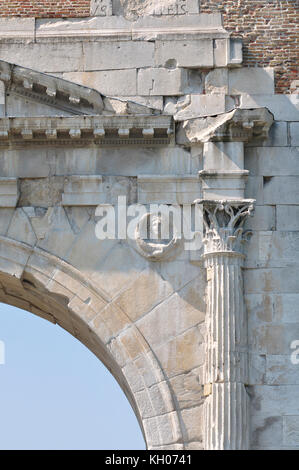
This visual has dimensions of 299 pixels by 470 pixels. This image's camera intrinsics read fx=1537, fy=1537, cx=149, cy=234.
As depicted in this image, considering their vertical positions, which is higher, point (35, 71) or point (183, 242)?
point (35, 71)

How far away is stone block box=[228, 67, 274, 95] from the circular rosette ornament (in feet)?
5.88

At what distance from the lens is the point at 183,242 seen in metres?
16.9

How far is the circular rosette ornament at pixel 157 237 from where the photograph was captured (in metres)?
16.8

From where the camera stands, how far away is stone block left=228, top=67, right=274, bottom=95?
1755 centimetres

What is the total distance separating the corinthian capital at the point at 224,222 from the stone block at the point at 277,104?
1256 mm

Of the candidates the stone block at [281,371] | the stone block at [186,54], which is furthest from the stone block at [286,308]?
the stone block at [186,54]

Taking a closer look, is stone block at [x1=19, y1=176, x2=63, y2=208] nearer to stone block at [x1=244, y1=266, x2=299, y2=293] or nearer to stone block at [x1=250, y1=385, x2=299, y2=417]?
stone block at [x1=244, y1=266, x2=299, y2=293]

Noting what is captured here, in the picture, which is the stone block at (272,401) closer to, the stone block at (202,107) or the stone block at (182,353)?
the stone block at (182,353)

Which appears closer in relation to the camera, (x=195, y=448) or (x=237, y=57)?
(x=195, y=448)

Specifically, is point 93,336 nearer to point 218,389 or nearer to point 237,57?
point 218,389

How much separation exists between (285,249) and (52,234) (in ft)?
8.42

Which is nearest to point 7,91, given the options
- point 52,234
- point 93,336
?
point 52,234

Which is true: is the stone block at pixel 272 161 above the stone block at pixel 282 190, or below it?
above
